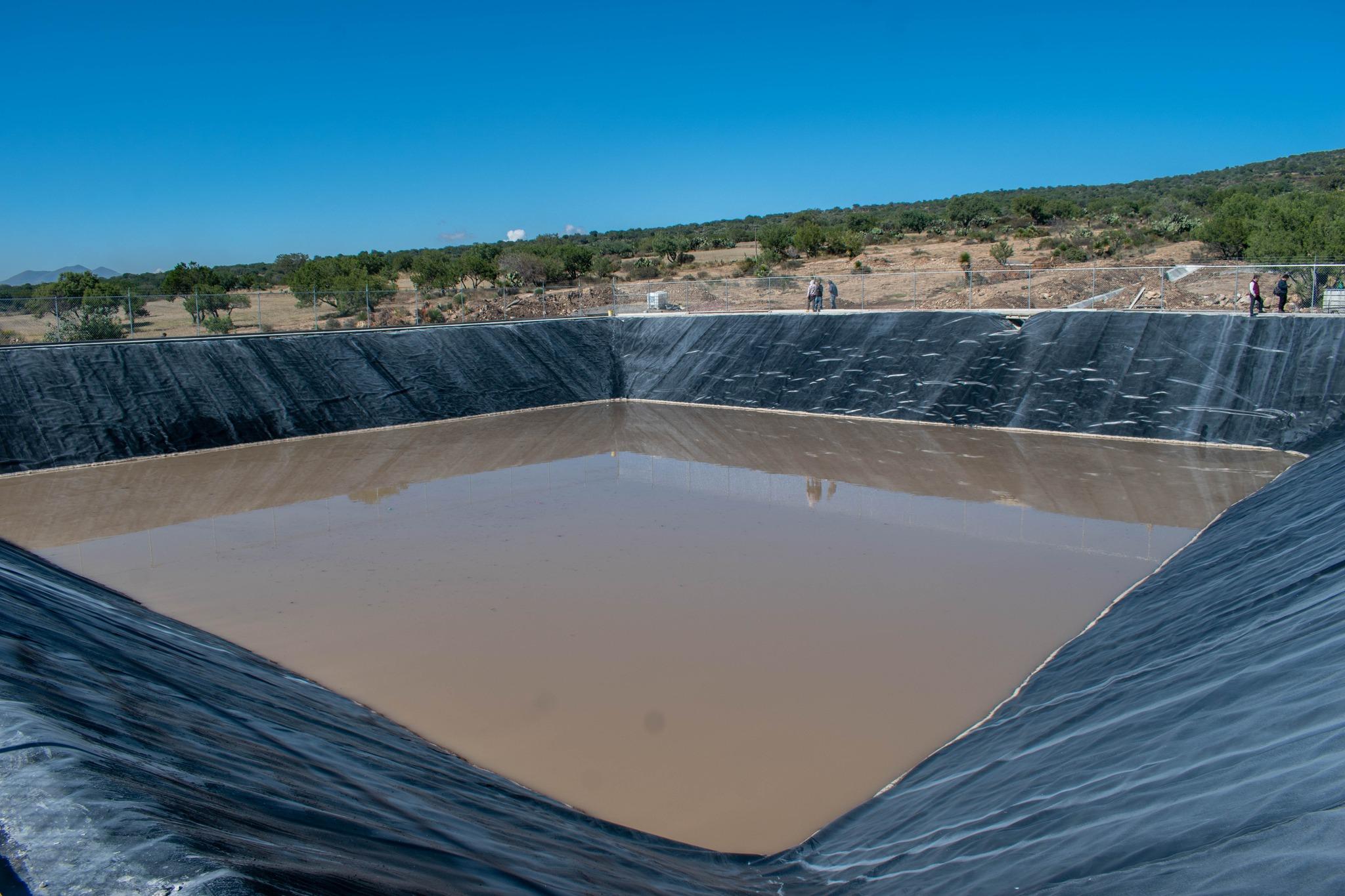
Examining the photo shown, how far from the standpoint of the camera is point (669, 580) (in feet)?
42.6

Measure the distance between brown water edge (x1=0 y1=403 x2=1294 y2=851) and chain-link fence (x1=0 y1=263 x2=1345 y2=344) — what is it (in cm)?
808

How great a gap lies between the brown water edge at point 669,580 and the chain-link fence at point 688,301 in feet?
26.5

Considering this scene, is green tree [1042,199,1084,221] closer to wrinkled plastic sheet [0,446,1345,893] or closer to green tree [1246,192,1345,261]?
green tree [1246,192,1345,261]

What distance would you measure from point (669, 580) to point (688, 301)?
82.6ft

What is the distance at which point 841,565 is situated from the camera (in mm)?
13523

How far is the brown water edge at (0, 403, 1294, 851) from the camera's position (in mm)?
8586

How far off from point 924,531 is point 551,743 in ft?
28.4

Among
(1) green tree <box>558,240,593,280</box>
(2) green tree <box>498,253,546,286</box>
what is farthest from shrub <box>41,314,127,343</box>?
(1) green tree <box>558,240,593,280</box>

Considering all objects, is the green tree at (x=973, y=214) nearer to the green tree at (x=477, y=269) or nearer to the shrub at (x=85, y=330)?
the green tree at (x=477, y=269)

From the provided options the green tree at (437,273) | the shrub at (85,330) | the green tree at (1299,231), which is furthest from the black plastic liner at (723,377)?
the green tree at (437,273)

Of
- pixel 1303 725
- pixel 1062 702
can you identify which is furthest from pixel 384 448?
pixel 1303 725

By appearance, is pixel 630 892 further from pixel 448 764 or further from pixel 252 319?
pixel 252 319

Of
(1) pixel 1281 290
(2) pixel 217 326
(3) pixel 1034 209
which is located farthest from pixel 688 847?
(3) pixel 1034 209

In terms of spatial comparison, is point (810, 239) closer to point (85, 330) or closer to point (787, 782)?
point (85, 330)
